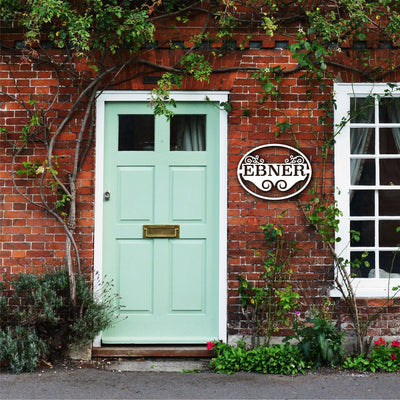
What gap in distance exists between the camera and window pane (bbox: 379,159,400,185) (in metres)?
6.24

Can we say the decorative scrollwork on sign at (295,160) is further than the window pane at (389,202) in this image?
No

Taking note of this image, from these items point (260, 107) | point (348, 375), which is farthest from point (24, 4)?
point (348, 375)

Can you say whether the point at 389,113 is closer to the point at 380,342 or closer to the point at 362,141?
the point at 362,141

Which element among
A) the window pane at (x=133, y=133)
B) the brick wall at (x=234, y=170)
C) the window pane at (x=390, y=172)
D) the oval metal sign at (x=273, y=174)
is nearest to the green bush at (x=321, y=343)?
the brick wall at (x=234, y=170)

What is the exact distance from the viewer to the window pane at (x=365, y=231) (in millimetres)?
6227

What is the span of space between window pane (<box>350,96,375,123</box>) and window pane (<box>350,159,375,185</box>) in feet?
1.38

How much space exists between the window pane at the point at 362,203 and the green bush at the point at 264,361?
153 centimetres

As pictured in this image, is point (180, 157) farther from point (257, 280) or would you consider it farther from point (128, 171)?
point (257, 280)

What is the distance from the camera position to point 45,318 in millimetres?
5566

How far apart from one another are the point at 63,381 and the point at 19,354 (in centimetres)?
50

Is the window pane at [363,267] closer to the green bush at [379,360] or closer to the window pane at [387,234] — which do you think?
the window pane at [387,234]

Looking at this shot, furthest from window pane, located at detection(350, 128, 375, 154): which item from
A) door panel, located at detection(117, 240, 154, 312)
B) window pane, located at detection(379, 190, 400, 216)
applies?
door panel, located at detection(117, 240, 154, 312)

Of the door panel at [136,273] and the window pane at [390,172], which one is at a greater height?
the window pane at [390,172]

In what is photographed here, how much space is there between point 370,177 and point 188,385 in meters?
2.75
